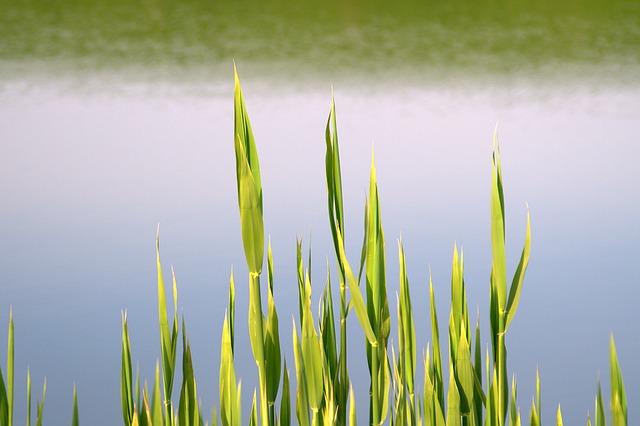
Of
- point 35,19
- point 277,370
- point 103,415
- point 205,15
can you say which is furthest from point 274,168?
point 35,19

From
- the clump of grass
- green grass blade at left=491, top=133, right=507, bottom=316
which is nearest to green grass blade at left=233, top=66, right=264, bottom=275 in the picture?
the clump of grass

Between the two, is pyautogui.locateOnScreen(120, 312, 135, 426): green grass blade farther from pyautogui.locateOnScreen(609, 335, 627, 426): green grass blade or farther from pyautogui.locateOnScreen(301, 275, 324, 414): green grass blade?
pyautogui.locateOnScreen(609, 335, 627, 426): green grass blade

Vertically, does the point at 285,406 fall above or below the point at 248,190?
below

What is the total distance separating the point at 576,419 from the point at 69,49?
2.67m

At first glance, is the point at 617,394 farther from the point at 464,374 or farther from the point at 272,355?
the point at 272,355

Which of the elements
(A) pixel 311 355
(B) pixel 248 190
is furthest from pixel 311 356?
(B) pixel 248 190

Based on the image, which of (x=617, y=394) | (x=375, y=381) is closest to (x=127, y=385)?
(x=375, y=381)

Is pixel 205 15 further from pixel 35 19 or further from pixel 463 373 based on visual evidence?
pixel 463 373

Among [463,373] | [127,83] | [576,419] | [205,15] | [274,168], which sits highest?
[205,15]

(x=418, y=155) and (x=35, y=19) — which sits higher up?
(x=35, y=19)

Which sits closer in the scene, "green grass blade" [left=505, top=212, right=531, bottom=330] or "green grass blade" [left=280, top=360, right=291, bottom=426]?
"green grass blade" [left=505, top=212, right=531, bottom=330]

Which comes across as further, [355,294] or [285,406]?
[285,406]

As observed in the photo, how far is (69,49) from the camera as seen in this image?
→ 3420mm

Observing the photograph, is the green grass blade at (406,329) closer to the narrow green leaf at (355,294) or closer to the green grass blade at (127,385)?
the narrow green leaf at (355,294)
